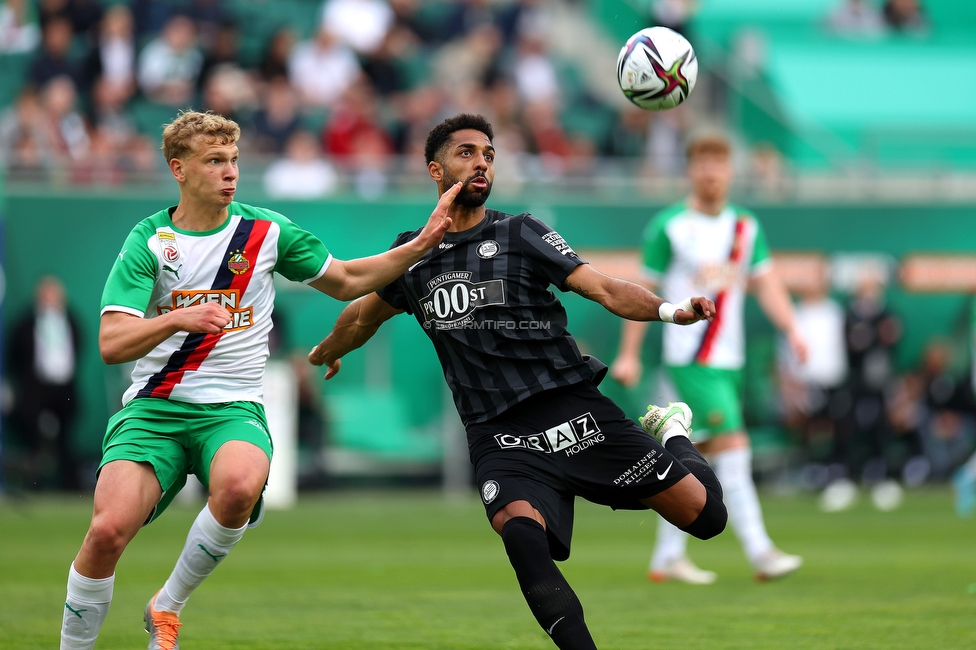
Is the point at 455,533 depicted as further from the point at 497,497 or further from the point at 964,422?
the point at 964,422

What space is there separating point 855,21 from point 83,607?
2091 centimetres

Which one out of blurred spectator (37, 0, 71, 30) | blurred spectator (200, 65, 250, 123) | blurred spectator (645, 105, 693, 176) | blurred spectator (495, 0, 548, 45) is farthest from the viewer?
blurred spectator (495, 0, 548, 45)

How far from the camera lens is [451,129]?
21.4 ft

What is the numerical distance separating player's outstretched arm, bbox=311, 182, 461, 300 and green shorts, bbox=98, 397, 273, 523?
748 millimetres

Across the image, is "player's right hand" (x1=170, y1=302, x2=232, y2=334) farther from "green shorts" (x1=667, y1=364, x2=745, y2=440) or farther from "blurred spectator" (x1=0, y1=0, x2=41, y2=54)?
"blurred spectator" (x1=0, y1=0, x2=41, y2=54)

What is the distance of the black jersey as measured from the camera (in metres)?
6.37

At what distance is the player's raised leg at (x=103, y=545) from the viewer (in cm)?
602

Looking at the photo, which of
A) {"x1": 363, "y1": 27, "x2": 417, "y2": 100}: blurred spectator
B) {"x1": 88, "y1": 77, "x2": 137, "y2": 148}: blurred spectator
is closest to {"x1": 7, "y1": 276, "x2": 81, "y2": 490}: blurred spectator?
{"x1": 88, "y1": 77, "x2": 137, "y2": 148}: blurred spectator

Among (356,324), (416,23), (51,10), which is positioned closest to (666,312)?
(356,324)

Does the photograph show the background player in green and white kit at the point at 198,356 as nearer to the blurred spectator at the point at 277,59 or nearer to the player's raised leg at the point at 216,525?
the player's raised leg at the point at 216,525

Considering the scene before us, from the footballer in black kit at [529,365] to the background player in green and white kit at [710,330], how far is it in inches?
132

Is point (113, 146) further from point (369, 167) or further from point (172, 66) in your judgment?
point (369, 167)

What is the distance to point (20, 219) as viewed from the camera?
18.1 m

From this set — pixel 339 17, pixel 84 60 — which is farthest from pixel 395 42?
pixel 84 60
